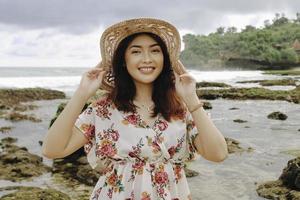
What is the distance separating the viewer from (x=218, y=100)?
96.0 feet

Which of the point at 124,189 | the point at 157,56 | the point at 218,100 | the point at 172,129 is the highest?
the point at 157,56

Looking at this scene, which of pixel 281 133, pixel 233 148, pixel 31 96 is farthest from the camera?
pixel 31 96

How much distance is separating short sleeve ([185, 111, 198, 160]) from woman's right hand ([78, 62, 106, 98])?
1.92ft

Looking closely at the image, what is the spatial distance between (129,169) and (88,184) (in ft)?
21.3

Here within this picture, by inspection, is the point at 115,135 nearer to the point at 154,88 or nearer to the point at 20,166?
the point at 154,88

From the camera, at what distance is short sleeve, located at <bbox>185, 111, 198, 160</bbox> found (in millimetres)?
2971

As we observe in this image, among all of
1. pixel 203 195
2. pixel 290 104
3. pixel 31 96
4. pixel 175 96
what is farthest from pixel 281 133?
pixel 31 96

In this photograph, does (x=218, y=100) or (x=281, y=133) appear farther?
(x=218, y=100)

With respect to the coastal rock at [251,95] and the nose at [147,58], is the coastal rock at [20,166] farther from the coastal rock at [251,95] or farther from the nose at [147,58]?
the coastal rock at [251,95]

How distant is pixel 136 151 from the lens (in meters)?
2.83

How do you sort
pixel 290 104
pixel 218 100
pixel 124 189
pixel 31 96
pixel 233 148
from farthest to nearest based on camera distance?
pixel 31 96, pixel 218 100, pixel 290 104, pixel 233 148, pixel 124 189

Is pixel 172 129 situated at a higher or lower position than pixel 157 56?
lower

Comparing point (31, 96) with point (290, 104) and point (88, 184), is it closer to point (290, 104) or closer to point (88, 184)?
point (290, 104)

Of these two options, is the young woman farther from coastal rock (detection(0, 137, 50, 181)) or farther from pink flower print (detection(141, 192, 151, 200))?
coastal rock (detection(0, 137, 50, 181))
